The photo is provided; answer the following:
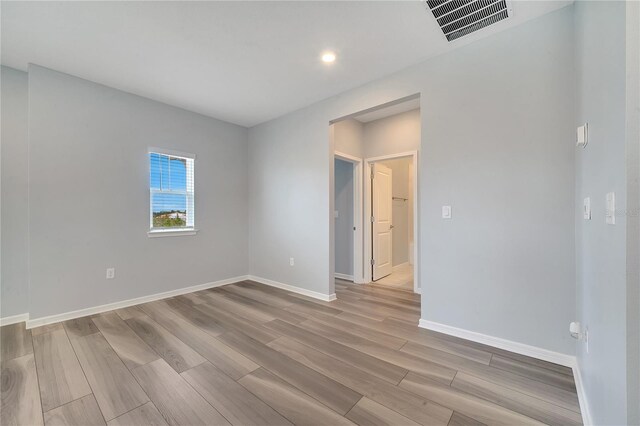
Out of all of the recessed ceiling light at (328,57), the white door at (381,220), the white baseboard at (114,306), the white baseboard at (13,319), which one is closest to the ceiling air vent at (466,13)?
the recessed ceiling light at (328,57)

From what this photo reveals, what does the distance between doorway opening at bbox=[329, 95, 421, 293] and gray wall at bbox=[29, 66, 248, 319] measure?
2.19 m

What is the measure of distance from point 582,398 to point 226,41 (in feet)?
11.9

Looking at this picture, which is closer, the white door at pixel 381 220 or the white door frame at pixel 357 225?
the white door frame at pixel 357 225

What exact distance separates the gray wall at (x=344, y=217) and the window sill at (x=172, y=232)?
8.02 ft

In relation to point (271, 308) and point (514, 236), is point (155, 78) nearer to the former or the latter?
point (271, 308)

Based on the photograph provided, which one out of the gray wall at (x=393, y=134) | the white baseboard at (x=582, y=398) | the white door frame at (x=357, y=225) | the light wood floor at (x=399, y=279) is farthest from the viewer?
the white door frame at (x=357, y=225)

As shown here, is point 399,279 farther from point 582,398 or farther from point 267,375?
point 267,375

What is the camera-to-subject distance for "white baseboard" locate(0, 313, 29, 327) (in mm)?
2660

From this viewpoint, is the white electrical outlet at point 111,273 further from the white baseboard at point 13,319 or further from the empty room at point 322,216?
the white baseboard at point 13,319

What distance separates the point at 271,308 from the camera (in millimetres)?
3129

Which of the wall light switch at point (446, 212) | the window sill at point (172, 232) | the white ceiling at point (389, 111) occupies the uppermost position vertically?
the white ceiling at point (389, 111)

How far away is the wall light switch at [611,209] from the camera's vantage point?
976 millimetres

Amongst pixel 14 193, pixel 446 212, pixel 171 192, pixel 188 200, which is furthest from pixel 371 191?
pixel 14 193

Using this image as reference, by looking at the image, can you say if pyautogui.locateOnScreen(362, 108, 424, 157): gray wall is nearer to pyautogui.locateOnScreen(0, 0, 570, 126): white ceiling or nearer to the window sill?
pyautogui.locateOnScreen(0, 0, 570, 126): white ceiling
